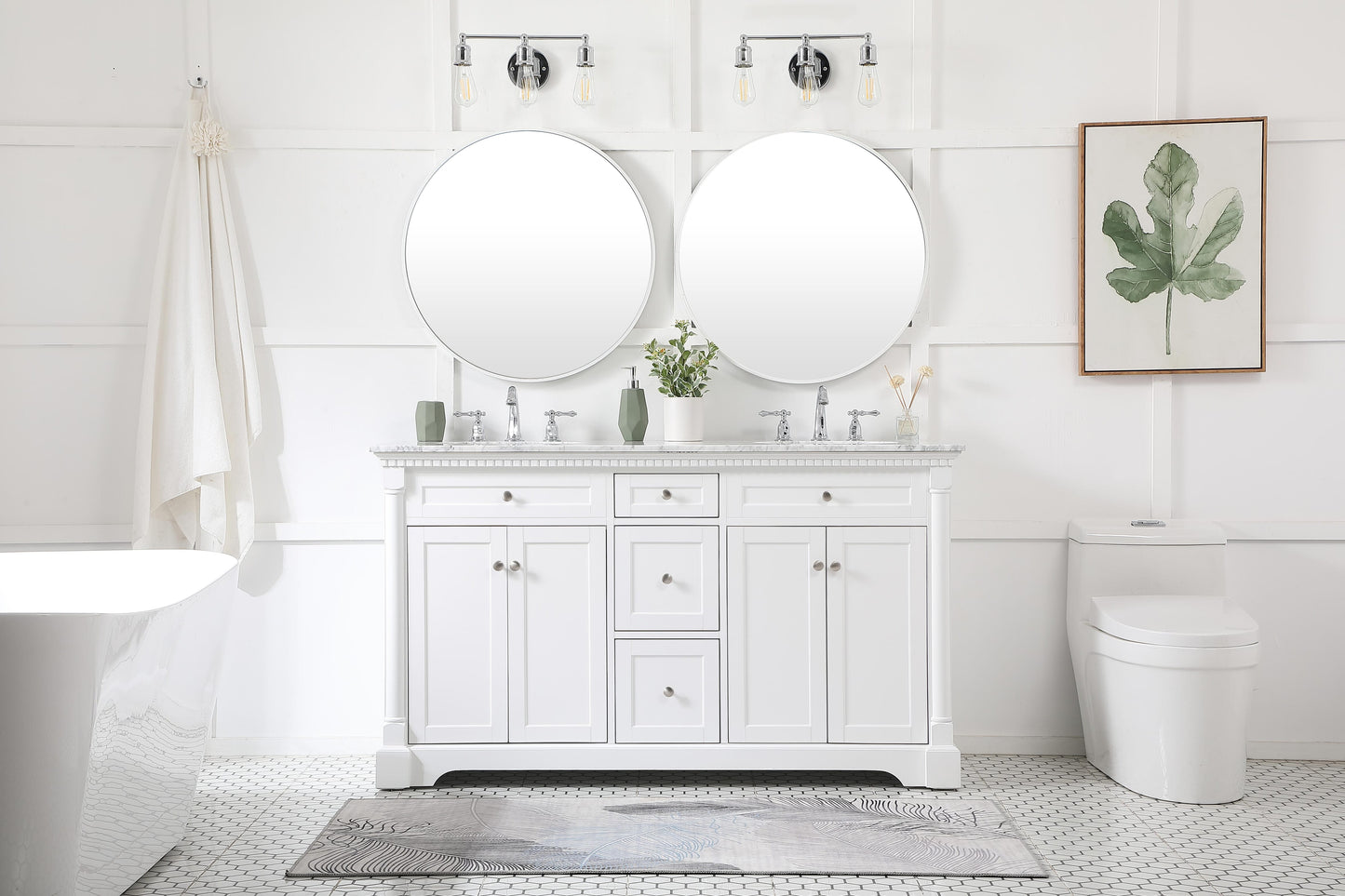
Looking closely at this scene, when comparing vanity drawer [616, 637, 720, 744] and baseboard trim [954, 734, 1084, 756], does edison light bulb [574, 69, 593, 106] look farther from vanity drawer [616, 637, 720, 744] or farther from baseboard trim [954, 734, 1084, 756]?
baseboard trim [954, 734, 1084, 756]

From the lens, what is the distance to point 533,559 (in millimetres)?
2527

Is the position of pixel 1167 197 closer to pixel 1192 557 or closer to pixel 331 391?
pixel 1192 557

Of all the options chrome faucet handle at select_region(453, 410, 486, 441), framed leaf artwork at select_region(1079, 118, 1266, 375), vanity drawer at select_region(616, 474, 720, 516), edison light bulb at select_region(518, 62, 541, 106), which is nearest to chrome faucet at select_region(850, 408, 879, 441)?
vanity drawer at select_region(616, 474, 720, 516)

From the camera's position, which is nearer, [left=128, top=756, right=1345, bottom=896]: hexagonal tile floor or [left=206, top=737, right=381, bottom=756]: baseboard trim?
[left=128, top=756, right=1345, bottom=896]: hexagonal tile floor

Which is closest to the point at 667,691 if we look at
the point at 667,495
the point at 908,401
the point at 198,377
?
the point at 667,495

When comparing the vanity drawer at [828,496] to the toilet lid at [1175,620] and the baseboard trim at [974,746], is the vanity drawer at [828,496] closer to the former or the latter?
the toilet lid at [1175,620]

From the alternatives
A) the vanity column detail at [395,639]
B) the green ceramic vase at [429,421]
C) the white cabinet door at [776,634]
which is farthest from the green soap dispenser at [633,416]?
the vanity column detail at [395,639]

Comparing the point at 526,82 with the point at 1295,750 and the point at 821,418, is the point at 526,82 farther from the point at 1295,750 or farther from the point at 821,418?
the point at 1295,750

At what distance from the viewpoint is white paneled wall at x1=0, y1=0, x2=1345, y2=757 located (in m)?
2.83

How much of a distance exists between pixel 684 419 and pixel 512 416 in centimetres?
53

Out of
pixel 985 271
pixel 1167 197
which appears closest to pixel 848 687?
pixel 985 271

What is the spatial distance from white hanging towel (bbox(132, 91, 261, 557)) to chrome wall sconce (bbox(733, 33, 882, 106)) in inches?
61.2

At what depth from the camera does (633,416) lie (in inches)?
107

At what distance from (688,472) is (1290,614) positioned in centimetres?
196
